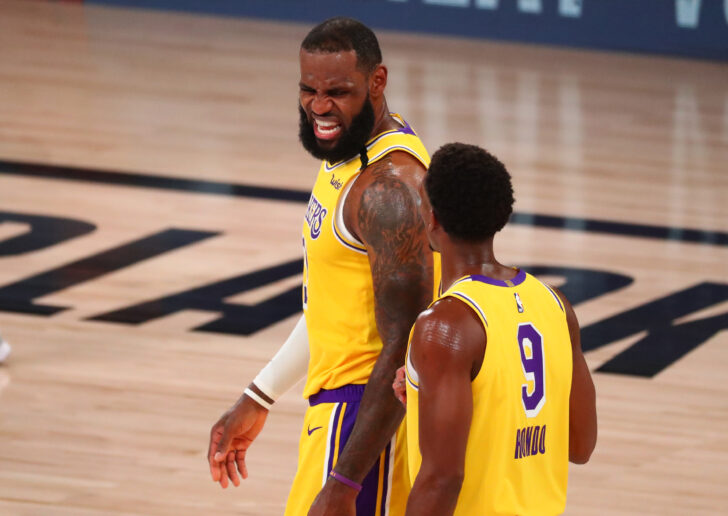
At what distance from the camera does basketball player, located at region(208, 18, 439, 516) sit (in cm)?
218

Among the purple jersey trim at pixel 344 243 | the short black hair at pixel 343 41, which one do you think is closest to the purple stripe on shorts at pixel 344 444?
the purple jersey trim at pixel 344 243

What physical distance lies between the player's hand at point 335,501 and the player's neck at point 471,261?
1.49 ft

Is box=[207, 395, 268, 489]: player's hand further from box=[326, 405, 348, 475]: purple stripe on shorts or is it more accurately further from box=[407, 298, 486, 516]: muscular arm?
box=[407, 298, 486, 516]: muscular arm

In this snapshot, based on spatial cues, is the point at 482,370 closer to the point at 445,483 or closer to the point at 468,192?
the point at 445,483

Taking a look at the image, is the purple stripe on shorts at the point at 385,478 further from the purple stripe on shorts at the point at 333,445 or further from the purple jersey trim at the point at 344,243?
the purple jersey trim at the point at 344,243

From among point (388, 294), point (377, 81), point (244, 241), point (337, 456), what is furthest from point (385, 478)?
point (244, 241)

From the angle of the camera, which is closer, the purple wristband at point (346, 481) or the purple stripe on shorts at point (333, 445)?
the purple wristband at point (346, 481)

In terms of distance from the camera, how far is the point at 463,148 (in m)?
1.93

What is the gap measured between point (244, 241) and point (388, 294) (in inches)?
148

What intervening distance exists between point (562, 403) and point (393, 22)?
1013 centimetres

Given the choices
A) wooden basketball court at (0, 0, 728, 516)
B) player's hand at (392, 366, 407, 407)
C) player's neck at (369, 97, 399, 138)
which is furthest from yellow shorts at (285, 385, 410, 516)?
wooden basketball court at (0, 0, 728, 516)

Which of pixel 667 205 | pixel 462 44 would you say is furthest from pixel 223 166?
pixel 462 44

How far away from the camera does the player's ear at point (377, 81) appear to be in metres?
2.32

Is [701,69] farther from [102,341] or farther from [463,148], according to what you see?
[463,148]
